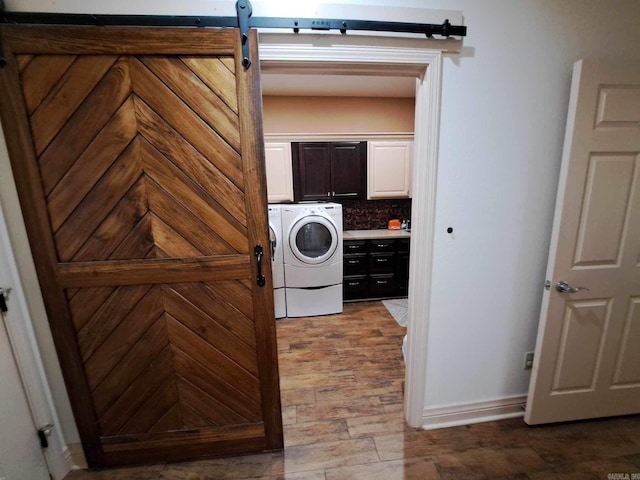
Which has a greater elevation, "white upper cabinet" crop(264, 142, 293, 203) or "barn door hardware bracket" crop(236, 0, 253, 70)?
"barn door hardware bracket" crop(236, 0, 253, 70)

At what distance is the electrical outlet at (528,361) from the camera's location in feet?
5.50

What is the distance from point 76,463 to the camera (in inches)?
57.8

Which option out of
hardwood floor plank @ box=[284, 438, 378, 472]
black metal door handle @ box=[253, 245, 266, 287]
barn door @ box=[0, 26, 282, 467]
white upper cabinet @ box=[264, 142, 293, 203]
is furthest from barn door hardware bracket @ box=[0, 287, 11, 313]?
white upper cabinet @ box=[264, 142, 293, 203]

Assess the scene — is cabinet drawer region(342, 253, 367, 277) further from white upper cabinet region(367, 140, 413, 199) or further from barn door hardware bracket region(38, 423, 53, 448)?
barn door hardware bracket region(38, 423, 53, 448)

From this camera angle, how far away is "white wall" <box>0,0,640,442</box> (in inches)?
50.7

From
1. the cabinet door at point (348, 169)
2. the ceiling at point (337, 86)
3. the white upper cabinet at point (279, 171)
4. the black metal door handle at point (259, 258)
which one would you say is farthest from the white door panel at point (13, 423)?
the cabinet door at point (348, 169)

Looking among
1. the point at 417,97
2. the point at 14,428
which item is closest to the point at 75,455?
the point at 14,428

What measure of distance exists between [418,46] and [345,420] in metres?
2.14

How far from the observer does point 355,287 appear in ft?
11.3

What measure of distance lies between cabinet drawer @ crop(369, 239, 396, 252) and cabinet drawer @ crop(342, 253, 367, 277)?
144 millimetres

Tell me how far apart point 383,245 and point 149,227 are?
8.68ft

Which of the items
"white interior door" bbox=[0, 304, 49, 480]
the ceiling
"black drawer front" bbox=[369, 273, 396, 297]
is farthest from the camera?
"black drawer front" bbox=[369, 273, 396, 297]

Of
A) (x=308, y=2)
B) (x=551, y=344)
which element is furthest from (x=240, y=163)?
(x=551, y=344)

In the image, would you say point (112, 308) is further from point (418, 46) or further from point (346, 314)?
point (346, 314)
